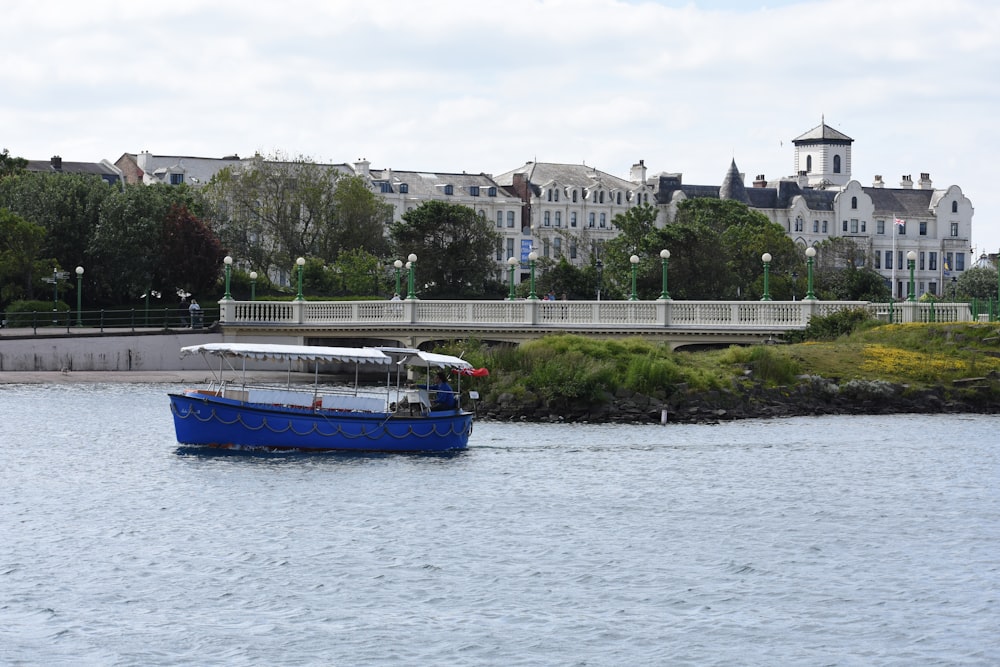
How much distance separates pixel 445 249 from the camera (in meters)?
117

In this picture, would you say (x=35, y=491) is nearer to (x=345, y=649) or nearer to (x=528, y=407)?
(x=345, y=649)

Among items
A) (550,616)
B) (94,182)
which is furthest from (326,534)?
(94,182)

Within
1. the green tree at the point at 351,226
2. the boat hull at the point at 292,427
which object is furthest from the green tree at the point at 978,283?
the boat hull at the point at 292,427

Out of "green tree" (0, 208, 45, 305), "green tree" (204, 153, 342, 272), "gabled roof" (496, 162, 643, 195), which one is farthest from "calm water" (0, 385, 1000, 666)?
"gabled roof" (496, 162, 643, 195)

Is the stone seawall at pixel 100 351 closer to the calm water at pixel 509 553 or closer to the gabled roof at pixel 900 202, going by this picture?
the calm water at pixel 509 553

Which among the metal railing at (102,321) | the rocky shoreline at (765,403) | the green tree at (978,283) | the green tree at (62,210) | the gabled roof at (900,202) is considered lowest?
the rocky shoreline at (765,403)

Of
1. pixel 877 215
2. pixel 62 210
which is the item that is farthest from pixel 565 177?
pixel 62 210

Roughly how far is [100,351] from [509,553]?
48225mm

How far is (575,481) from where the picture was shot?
4259 cm

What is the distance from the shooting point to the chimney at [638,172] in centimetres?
17300

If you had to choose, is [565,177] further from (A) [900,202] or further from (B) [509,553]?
(B) [509,553]

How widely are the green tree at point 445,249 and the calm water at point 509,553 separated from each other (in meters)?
65.7

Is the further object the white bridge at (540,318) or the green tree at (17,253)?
the green tree at (17,253)

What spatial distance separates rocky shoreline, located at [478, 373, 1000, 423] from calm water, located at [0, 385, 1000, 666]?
5.41m
